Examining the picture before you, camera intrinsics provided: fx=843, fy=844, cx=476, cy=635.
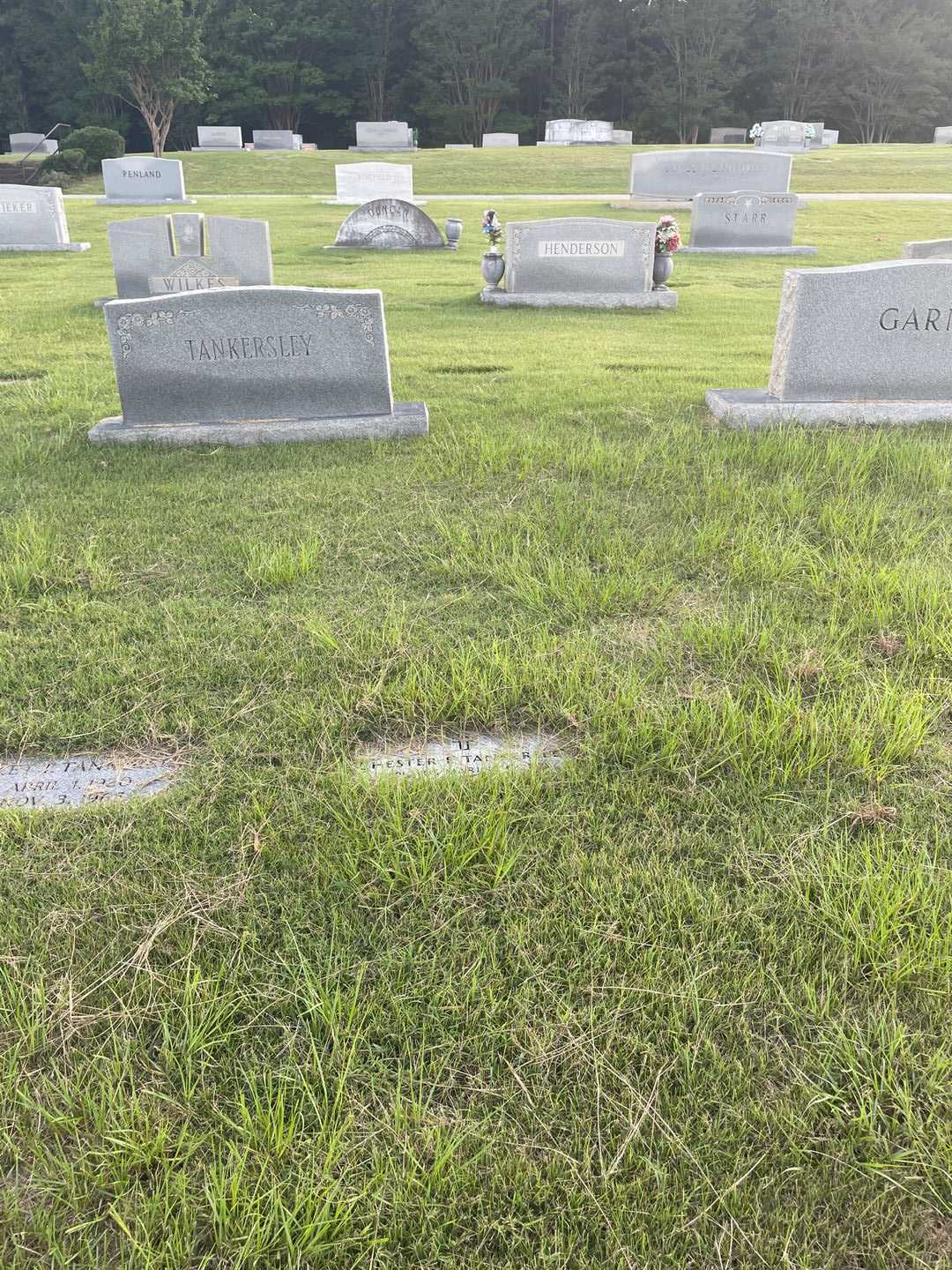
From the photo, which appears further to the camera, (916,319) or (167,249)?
(167,249)

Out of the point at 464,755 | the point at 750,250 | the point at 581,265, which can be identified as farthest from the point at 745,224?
the point at 464,755

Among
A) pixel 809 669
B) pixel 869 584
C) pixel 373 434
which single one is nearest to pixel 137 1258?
pixel 809 669

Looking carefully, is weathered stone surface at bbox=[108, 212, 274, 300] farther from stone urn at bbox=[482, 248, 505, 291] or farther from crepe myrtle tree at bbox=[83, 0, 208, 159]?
crepe myrtle tree at bbox=[83, 0, 208, 159]

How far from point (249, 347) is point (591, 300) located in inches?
220

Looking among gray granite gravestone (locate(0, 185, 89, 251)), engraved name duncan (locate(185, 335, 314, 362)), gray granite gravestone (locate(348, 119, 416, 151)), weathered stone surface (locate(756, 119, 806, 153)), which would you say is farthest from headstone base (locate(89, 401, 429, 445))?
gray granite gravestone (locate(348, 119, 416, 151))

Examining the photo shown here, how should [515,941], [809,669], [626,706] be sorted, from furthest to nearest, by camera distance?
[809,669], [626,706], [515,941]

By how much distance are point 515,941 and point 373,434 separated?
3.69 metres

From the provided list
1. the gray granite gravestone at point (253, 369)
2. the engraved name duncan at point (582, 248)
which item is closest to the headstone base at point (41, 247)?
the engraved name duncan at point (582, 248)

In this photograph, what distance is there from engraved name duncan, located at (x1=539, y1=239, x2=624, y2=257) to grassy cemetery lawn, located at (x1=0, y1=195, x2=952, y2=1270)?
6.06 m

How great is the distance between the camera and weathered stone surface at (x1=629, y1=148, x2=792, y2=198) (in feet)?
59.5

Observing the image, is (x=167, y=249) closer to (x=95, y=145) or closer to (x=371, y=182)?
(x=371, y=182)

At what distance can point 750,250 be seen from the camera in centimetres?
1350

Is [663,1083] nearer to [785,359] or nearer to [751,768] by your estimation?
[751,768]

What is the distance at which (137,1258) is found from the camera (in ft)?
4.05
